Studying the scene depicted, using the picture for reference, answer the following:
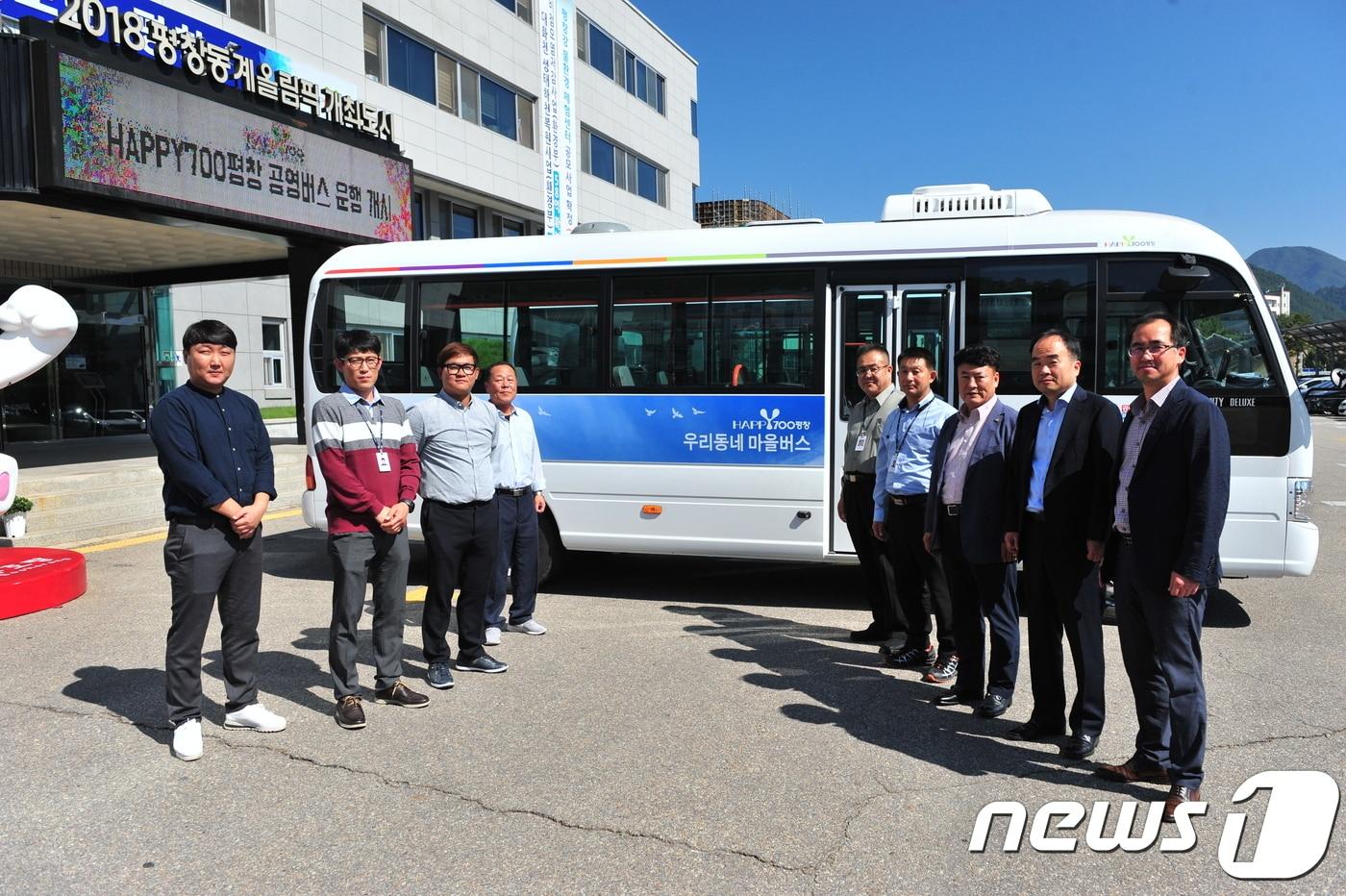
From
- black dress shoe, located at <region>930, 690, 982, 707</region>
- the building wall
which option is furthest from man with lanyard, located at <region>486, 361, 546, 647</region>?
the building wall

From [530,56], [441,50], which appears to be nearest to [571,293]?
[441,50]

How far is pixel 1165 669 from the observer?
3.50m

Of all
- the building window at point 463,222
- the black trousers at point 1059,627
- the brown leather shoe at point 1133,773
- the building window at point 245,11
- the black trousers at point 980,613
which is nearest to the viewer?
the brown leather shoe at point 1133,773

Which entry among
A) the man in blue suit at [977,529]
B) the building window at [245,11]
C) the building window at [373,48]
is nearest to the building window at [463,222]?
the building window at [373,48]

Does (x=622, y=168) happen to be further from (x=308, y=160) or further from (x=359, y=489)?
(x=359, y=489)

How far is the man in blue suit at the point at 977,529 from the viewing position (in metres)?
4.47

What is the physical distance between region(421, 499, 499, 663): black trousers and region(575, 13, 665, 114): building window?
27.6m

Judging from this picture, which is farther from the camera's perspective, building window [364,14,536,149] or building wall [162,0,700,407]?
building window [364,14,536,149]

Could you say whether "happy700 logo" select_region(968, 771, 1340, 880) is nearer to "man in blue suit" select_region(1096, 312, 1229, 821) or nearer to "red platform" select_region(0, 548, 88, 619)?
"man in blue suit" select_region(1096, 312, 1229, 821)

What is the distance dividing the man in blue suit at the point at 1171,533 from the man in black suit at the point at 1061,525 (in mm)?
183

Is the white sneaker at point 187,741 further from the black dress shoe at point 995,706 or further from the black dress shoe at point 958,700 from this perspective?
the black dress shoe at point 995,706

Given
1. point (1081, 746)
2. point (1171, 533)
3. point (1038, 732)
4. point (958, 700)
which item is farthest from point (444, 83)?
point (1171, 533)

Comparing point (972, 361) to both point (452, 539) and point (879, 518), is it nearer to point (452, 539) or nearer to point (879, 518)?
point (879, 518)

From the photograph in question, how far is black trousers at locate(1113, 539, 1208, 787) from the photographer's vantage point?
11.3 ft
